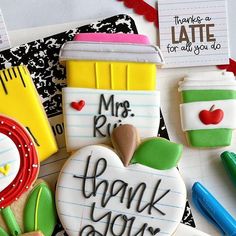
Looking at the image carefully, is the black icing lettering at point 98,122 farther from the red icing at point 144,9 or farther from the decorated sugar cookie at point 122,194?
the red icing at point 144,9

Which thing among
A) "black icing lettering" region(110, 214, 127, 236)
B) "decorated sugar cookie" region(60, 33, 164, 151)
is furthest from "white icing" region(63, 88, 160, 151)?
"black icing lettering" region(110, 214, 127, 236)

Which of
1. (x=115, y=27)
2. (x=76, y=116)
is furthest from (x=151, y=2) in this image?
(x=76, y=116)

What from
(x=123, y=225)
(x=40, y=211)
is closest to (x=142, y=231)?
(x=123, y=225)

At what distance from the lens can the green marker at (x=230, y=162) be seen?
0.77m

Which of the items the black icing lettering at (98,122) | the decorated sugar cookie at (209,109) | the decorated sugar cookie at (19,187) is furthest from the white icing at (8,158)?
the decorated sugar cookie at (209,109)

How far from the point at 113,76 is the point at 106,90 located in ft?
0.07

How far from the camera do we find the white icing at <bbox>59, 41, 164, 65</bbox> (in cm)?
73

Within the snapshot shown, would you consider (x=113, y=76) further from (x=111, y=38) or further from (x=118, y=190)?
(x=118, y=190)

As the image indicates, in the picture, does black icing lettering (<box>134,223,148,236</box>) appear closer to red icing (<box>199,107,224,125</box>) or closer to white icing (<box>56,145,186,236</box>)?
white icing (<box>56,145,186,236</box>)

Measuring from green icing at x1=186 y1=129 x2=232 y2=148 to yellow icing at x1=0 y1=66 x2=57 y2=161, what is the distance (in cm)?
20

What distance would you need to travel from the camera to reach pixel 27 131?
0.71 metres

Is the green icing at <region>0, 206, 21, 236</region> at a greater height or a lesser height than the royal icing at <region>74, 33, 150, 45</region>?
lesser

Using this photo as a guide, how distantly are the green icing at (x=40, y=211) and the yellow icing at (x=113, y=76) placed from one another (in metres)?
0.15

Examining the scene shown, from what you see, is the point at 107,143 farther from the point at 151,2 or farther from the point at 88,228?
the point at 151,2
